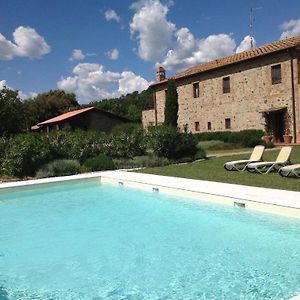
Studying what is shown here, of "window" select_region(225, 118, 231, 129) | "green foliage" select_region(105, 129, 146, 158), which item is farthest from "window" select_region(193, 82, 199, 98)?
"green foliage" select_region(105, 129, 146, 158)

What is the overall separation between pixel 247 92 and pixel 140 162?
520 inches

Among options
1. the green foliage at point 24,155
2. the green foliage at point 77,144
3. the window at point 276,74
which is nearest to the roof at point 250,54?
the window at point 276,74

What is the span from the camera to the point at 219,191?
30.7 ft

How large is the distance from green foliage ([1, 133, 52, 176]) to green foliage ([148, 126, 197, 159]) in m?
4.86

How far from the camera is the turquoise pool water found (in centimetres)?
489

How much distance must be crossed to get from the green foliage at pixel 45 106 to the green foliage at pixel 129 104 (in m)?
12.8

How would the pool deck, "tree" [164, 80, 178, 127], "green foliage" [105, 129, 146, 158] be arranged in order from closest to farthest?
1. the pool deck
2. "green foliage" [105, 129, 146, 158]
3. "tree" [164, 80, 178, 127]

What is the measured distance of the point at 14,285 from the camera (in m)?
5.29

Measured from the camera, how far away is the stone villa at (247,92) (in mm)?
23906

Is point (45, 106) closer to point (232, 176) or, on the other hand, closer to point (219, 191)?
point (232, 176)

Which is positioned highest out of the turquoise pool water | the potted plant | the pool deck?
the potted plant

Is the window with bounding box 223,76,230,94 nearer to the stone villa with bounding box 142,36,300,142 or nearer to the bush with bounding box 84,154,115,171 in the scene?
the stone villa with bounding box 142,36,300,142

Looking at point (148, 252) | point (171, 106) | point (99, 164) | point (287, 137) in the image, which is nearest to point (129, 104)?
point (171, 106)

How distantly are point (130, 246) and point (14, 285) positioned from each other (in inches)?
84.0
